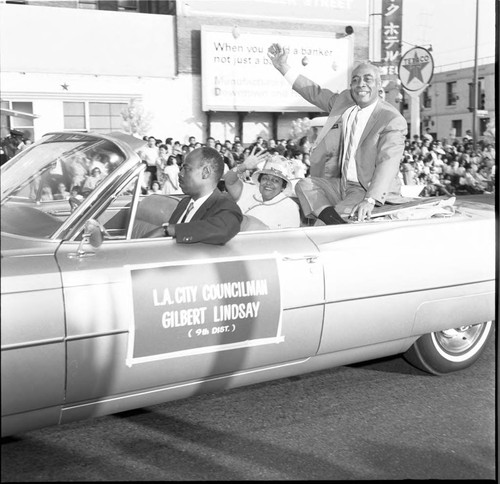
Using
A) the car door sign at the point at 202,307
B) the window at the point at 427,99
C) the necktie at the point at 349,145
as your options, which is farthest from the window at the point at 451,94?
the car door sign at the point at 202,307

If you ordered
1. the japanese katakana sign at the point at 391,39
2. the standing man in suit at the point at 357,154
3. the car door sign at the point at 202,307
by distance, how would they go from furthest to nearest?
1. the japanese katakana sign at the point at 391,39
2. the standing man in suit at the point at 357,154
3. the car door sign at the point at 202,307

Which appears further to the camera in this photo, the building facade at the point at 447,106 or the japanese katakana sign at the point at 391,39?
the building facade at the point at 447,106

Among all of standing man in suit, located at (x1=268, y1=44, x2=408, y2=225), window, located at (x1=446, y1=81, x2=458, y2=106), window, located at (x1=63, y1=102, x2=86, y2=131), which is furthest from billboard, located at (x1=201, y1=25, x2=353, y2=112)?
window, located at (x1=446, y1=81, x2=458, y2=106)

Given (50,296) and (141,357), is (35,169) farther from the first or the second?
(141,357)

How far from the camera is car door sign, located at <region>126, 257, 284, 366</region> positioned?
3008mm

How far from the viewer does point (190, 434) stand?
340 cm

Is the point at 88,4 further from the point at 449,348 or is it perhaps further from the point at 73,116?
the point at 449,348

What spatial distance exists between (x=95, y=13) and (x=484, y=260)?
13.8m

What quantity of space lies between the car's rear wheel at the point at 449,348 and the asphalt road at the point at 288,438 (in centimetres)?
13

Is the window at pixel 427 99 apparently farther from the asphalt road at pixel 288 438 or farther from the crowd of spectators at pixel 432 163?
the asphalt road at pixel 288 438

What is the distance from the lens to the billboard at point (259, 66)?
53.1ft

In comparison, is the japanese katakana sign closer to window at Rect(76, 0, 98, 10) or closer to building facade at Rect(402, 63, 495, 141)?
window at Rect(76, 0, 98, 10)

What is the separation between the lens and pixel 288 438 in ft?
11.1

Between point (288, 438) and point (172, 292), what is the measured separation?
3.06ft
